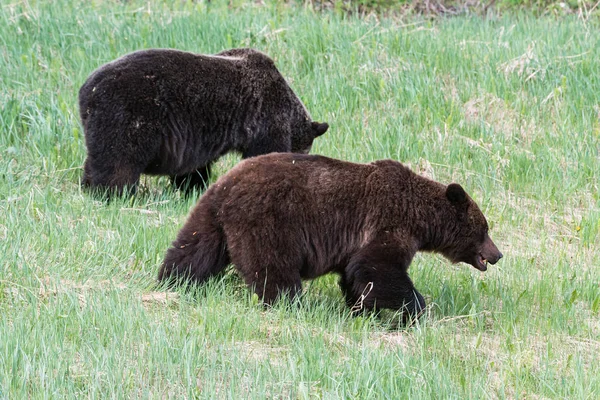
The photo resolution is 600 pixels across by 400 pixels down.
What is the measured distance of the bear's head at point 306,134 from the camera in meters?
9.12

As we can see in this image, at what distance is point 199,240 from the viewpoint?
6227 millimetres

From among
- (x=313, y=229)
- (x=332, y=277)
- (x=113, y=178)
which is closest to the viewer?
(x=313, y=229)

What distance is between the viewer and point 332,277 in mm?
7301

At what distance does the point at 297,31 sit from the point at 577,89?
3664 mm

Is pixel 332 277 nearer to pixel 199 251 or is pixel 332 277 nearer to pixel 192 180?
pixel 199 251

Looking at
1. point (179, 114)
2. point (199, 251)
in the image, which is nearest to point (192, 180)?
point (179, 114)

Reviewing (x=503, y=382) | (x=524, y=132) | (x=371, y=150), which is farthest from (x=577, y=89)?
(x=503, y=382)

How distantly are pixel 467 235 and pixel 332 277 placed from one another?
1138 millimetres

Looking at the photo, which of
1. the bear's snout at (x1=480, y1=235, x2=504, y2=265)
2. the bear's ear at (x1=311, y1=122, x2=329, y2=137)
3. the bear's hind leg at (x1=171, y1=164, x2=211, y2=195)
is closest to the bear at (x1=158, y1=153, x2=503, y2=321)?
the bear's snout at (x1=480, y1=235, x2=504, y2=265)

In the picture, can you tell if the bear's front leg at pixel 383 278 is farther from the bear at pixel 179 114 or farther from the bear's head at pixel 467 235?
the bear at pixel 179 114

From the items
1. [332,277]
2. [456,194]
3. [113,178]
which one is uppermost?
[456,194]

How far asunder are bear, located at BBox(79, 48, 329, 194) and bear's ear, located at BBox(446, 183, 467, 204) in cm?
256

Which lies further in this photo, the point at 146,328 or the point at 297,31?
the point at 297,31

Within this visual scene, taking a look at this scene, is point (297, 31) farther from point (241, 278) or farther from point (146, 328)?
point (146, 328)
